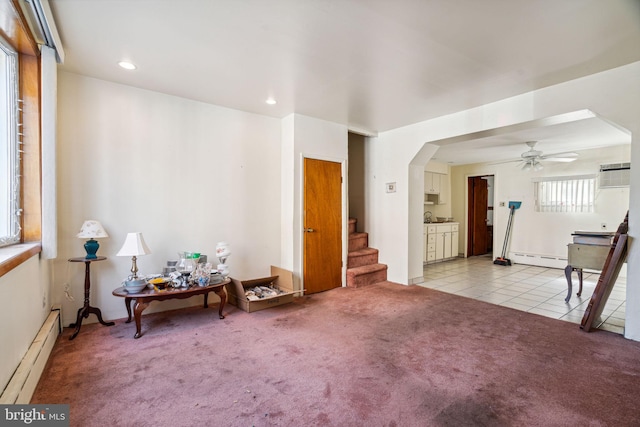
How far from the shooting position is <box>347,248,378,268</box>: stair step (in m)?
4.81

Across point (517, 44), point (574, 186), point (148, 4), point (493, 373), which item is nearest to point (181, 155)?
point (148, 4)

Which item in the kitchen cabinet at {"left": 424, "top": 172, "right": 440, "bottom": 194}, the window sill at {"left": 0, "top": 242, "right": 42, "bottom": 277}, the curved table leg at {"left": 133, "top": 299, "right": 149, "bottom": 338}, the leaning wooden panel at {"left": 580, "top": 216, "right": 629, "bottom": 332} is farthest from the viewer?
the kitchen cabinet at {"left": 424, "top": 172, "right": 440, "bottom": 194}

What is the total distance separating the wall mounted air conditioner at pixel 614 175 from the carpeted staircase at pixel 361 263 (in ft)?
14.5

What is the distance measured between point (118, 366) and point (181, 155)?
Result: 2.24 m

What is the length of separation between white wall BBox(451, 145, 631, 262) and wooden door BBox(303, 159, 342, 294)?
15.1 feet

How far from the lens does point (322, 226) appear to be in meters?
4.41

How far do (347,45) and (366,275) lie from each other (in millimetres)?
3322

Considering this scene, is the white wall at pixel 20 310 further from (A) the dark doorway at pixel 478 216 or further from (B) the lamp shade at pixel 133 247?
(A) the dark doorway at pixel 478 216

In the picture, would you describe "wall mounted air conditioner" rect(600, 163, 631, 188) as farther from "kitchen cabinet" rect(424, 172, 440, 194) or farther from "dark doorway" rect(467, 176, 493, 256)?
"kitchen cabinet" rect(424, 172, 440, 194)

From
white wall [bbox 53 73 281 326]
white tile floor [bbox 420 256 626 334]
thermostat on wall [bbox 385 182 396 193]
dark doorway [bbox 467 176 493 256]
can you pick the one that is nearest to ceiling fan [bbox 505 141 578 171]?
white tile floor [bbox 420 256 626 334]

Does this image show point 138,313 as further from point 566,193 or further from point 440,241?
point 566,193

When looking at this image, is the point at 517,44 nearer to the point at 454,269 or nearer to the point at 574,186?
the point at 454,269

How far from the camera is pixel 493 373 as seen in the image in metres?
2.18

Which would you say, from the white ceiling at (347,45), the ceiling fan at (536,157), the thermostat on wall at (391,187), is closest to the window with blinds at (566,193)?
the ceiling fan at (536,157)
